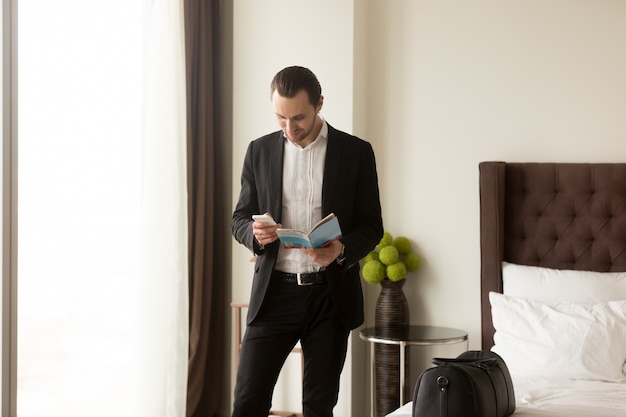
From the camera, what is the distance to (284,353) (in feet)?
9.16

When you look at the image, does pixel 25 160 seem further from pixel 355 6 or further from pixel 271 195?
pixel 355 6

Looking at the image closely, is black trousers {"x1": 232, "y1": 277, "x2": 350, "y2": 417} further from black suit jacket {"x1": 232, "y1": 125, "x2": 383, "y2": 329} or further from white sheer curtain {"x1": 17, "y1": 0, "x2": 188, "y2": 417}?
white sheer curtain {"x1": 17, "y1": 0, "x2": 188, "y2": 417}

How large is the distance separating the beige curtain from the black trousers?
1.83m

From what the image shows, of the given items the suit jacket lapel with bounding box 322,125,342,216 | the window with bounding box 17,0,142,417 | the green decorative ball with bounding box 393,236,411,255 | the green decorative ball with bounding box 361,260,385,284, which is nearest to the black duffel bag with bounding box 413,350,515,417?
the suit jacket lapel with bounding box 322,125,342,216

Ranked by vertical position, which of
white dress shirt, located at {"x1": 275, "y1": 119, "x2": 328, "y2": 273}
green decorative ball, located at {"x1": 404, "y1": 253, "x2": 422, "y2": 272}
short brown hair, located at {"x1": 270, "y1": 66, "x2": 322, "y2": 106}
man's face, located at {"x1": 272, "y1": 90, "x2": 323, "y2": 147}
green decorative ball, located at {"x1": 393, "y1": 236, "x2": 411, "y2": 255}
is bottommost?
green decorative ball, located at {"x1": 404, "y1": 253, "x2": 422, "y2": 272}

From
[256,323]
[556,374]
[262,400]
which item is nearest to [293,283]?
[256,323]

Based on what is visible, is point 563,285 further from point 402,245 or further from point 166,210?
point 166,210

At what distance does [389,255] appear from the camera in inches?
169

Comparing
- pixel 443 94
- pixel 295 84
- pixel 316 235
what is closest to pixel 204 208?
pixel 443 94

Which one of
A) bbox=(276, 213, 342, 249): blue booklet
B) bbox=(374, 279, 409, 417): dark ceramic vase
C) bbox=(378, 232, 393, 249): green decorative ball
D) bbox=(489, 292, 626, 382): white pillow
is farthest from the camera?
bbox=(378, 232, 393, 249): green decorative ball

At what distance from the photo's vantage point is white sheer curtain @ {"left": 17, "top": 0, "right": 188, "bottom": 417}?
3578 millimetres

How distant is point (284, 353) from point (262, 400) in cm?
17

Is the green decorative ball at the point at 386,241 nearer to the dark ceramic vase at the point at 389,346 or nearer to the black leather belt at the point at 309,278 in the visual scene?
the dark ceramic vase at the point at 389,346

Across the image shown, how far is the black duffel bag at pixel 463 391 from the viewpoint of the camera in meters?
2.54
